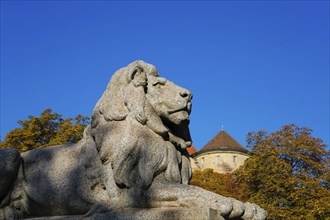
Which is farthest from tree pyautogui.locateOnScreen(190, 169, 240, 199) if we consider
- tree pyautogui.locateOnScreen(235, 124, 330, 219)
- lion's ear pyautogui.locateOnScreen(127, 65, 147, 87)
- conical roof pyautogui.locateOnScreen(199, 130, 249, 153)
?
lion's ear pyautogui.locateOnScreen(127, 65, 147, 87)

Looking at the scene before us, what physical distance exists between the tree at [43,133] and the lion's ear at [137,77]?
2186cm

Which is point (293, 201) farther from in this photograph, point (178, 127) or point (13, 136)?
point (178, 127)

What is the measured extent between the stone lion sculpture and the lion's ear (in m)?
0.01

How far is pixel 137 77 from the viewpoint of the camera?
19.9 feet

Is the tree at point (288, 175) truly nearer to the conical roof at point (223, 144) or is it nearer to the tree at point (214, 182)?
the tree at point (214, 182)

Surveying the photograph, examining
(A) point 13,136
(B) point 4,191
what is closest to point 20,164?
(B) point 4,191

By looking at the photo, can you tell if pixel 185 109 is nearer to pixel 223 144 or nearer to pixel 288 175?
pixel 288 175

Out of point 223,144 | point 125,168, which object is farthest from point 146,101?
point 223,144

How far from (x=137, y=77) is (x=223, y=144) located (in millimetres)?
73830

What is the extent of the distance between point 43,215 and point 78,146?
89 cm

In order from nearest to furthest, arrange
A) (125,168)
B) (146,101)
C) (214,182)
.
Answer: (125,168), (146,101), (214,182)

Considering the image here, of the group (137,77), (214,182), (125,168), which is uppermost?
(214,182)

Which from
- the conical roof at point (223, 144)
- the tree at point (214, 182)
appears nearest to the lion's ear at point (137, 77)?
the tree at point (214, 182)

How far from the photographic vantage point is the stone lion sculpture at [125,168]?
534 cm
